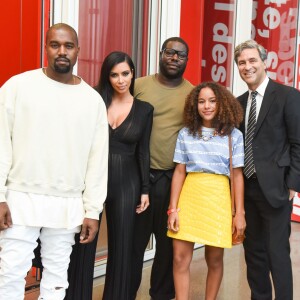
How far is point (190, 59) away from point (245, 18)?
1.17 metres

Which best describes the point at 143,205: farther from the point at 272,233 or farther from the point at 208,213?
the point at 272,233

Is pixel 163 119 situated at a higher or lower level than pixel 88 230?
higher

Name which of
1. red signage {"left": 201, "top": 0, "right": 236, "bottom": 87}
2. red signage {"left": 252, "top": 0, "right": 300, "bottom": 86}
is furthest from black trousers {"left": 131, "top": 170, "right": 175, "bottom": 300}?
red signage {"left": 252, "top": 0, "right": 300, "bottom": 86}

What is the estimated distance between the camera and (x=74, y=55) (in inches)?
112

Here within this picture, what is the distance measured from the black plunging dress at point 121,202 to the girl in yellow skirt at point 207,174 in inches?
9.0

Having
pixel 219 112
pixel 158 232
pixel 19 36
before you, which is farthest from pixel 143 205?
pixel 19 36

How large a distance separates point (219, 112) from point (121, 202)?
0.78 metres

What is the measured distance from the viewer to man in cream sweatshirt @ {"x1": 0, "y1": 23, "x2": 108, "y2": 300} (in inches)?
107

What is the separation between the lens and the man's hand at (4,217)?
2.68 m

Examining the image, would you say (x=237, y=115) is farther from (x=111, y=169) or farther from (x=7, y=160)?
(x=7, y=160)

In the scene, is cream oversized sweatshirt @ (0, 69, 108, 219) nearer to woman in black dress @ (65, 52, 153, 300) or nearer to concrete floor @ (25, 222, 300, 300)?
woman in black dress @ (65, 52, 153, 300)

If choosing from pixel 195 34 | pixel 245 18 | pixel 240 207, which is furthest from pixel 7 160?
pixel 245 18

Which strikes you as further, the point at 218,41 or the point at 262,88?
the point at 218,41

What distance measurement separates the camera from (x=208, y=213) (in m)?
3.33
